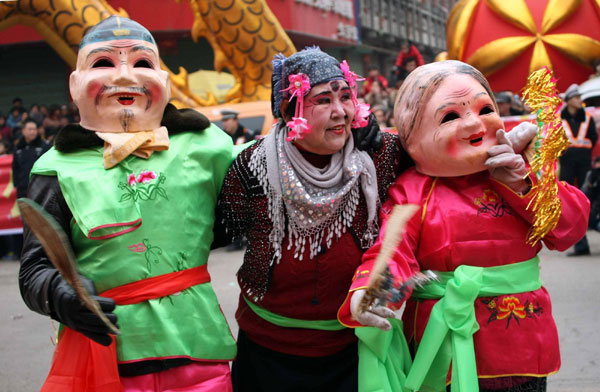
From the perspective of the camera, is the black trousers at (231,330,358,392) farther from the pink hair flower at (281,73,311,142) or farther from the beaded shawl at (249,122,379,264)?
the pink hair flower at (281,73,311,142)

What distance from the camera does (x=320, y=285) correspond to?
94.7 inches

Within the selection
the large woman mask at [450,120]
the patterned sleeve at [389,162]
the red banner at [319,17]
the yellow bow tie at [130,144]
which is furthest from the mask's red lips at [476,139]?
the red banner at [319,17]

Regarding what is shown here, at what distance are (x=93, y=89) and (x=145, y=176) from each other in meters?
0.37

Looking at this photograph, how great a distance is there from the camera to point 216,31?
9320 mm

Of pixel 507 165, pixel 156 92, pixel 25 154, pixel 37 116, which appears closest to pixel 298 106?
pixel 156 92

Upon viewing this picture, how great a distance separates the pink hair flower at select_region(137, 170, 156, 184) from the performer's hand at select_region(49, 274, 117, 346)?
16.9 inches

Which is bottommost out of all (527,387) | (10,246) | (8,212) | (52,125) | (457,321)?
(10,246)

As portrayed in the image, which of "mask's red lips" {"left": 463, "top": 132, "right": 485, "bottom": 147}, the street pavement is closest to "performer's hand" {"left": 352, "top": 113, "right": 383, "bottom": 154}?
→ "mask's red lips" {"left": 463, "top": 132, "right": 485, "bottom": 147}

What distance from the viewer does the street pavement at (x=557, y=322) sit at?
4098mm

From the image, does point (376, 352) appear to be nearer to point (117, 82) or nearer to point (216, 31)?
point (117, 82)

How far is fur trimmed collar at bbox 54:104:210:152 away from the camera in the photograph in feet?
7.86

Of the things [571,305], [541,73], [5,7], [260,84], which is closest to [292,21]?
[260,84]

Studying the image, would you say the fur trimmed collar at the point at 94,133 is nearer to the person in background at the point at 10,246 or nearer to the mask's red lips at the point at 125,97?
the mask's red lips at the point at 125,97

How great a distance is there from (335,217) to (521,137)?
2.42 ft
